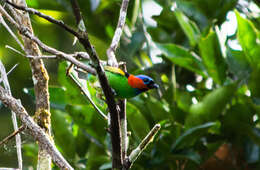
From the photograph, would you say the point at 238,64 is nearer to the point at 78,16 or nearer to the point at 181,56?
the point at 181,56

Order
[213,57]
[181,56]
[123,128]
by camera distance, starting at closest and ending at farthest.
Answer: [123,128] → [213,57] → [181,56]

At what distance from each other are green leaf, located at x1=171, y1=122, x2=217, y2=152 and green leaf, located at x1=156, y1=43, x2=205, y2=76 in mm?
557

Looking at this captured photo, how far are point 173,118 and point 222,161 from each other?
0.43 m

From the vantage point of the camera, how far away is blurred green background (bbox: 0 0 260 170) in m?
2.58

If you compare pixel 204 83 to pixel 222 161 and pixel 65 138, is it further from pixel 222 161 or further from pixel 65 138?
pixel 65 138

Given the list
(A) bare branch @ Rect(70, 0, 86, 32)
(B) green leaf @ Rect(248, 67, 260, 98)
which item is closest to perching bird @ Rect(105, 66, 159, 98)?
(A) bare branch @ Rect(70, 0, 86, 32)

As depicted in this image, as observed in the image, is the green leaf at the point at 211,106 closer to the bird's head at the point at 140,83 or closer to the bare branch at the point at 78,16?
the bird's head at the point at 140,83

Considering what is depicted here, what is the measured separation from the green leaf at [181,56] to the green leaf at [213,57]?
11 cm

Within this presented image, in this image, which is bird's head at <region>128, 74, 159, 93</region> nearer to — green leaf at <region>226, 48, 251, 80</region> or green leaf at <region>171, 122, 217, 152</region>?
green leaf at <region>171, 122, 217, 152</region>

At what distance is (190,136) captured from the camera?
251 cm

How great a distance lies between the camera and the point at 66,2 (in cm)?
332

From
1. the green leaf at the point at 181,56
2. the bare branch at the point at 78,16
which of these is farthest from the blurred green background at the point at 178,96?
the bare branch at the point at 78,16

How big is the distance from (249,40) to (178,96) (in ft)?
1.93

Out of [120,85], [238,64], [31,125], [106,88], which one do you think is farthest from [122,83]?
[238,64]
